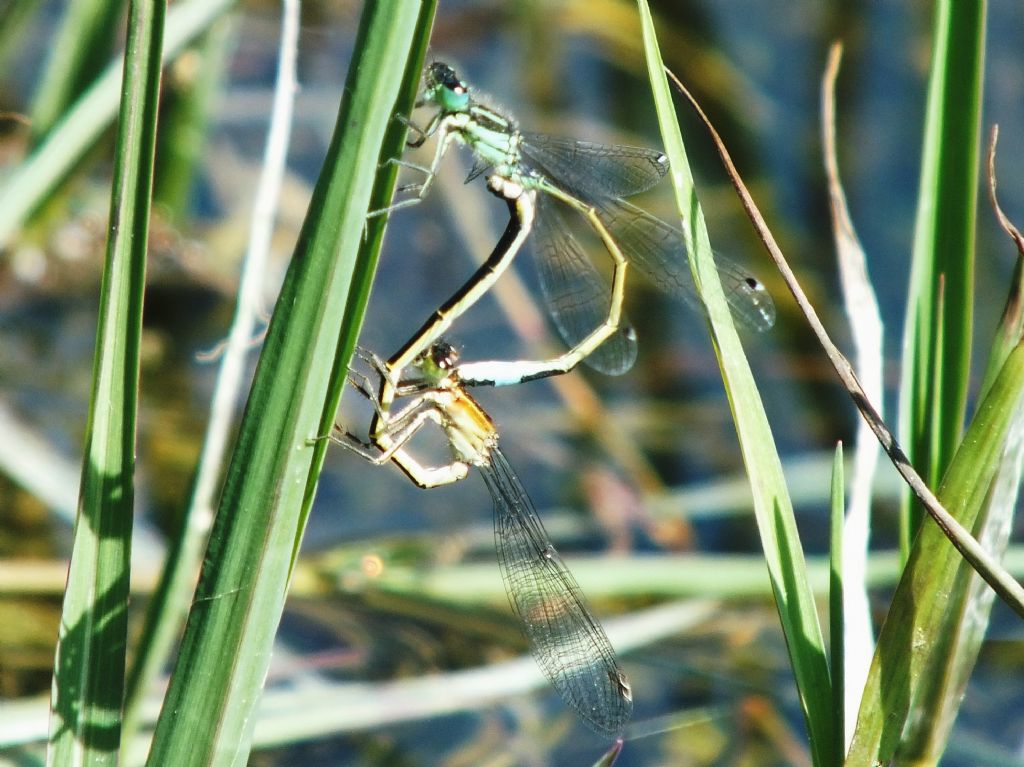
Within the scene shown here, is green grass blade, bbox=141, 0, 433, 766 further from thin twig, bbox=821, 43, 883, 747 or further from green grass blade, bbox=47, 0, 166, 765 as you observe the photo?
thin twig, bbox=821, 43, 883, 747

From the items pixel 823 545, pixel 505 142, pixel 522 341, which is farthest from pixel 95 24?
pixel 823 545

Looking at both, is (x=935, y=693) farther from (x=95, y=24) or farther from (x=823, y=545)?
(x=95, y=24)

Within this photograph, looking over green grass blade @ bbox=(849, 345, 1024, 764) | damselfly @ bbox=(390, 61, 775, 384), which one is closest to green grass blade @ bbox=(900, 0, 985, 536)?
green grass blade @ bbox=(849, 345, 1024, 764)

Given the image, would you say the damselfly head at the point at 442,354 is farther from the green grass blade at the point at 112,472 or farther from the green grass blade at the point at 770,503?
the green grass blade at the point at 112,472

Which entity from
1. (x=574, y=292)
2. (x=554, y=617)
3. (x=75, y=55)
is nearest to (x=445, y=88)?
(x=574, y=292)

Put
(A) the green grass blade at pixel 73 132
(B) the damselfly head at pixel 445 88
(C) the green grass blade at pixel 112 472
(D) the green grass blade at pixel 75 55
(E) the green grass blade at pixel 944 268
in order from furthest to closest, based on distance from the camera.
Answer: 1. (D) the green grass blade at pixel 75 55
2. (A) the green grass blade at pixel 73 132
3. (B) the damselfly head at pixel 445 88
4. (E) the green grass blade at pixel 944 268
5. (C) the green grass blade at pixel 112 472

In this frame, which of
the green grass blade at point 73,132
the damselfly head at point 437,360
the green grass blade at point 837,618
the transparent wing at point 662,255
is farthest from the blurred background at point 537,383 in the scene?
the green grass blade at point 837,618
